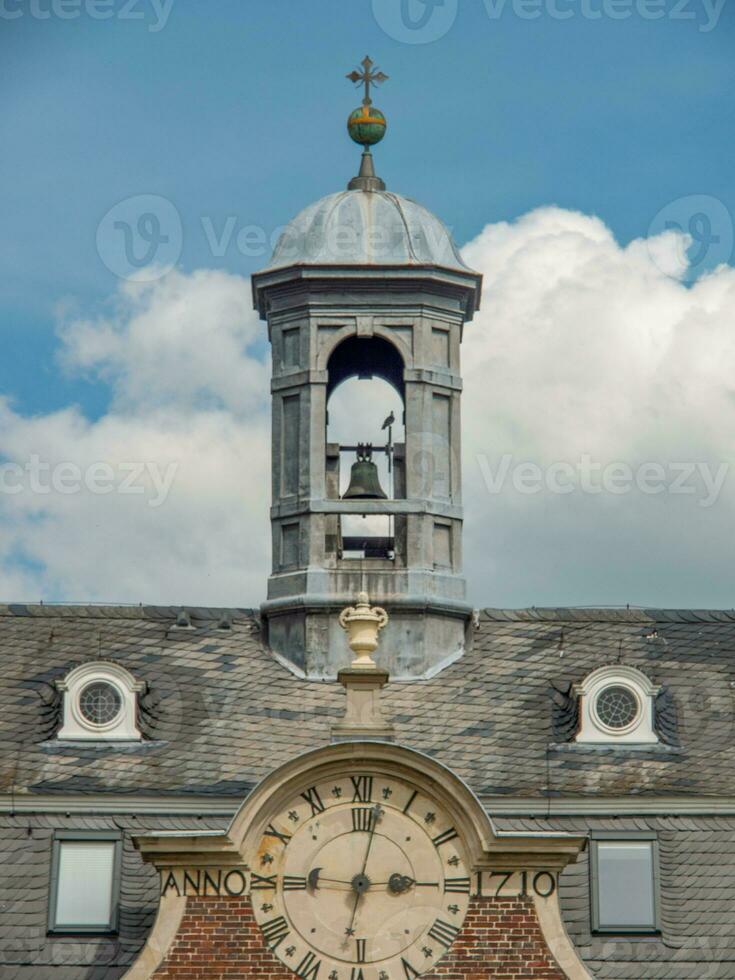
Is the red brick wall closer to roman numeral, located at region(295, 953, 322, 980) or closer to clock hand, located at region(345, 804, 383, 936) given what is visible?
roman numeral, located at region(295, 953, 322, 980)

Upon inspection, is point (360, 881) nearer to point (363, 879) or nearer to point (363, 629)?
point (363, 879)

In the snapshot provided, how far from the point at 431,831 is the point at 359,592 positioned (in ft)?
20.7

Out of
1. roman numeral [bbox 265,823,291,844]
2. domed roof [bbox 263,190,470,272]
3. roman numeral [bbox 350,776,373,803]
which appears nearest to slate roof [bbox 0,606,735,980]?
roman numeral [bbox 265,823,291,844]

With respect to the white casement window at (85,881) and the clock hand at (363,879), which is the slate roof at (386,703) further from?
the clock hand at (363,879)

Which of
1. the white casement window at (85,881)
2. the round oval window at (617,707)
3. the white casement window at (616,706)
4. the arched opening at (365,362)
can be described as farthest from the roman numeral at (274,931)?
the arched opening at (365,362)

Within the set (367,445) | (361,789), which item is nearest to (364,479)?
(367,445)

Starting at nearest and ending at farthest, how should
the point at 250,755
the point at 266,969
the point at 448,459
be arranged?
the point at 266,969 < the point at 250,755 < the point at 448,459

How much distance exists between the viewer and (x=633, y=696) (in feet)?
169

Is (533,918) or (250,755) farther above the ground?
(250,755)

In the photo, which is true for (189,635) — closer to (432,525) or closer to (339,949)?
(432,525)

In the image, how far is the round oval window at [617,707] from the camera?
51.5 metres

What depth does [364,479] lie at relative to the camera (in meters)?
54.5

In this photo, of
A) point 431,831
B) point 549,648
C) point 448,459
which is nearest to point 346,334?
point 448,459

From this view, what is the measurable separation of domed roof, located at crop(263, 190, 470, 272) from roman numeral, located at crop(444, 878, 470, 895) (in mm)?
11537
